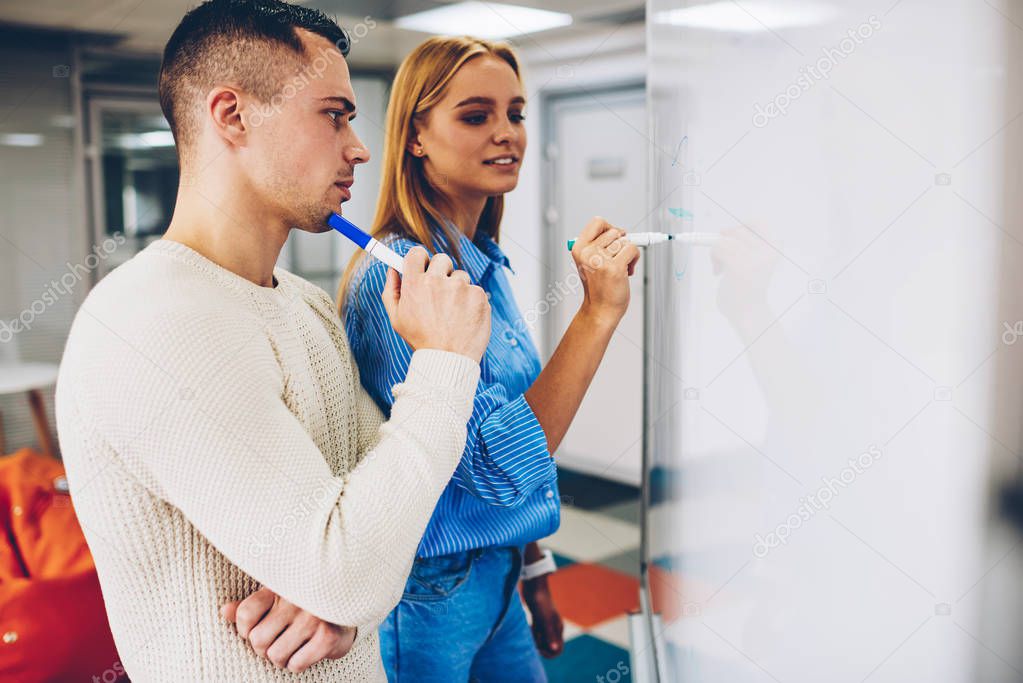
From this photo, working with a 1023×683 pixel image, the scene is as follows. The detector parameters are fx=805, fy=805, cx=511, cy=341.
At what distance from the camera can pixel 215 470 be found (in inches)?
23.2

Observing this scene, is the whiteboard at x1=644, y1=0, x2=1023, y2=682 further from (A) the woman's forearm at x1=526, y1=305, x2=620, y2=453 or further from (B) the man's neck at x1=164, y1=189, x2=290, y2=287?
(B) the man's neck at x1=164, y1=189, x2=290, y2=287

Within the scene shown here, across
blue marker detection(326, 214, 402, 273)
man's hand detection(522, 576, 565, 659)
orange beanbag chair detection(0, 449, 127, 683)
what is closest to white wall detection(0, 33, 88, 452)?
orange beanbag chair detection(0, 449, 127, 683)

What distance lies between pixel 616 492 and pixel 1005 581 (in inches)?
124

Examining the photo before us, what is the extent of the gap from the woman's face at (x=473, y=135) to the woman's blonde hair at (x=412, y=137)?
0.01 m

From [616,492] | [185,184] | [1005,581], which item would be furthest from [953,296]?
[616,492]

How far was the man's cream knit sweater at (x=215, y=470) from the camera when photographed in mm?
592

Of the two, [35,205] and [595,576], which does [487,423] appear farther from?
[35,205]

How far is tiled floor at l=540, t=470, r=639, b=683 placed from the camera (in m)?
2.15

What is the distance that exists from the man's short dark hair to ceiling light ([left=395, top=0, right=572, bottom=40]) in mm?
2364

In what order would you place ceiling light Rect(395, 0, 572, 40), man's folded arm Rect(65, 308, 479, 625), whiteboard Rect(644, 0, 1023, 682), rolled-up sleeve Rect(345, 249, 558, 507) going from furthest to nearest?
1. ceiling light Rect(395, 0, 572, 40)
2. rolled-up sleeve Rect(345, 249, 558, 507)
3. man's folded arm Rect(65, 308, 479, 625)
4. whiteboard Rect(644, 0, 1023, 682)

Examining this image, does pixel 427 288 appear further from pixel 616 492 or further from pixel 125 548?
pixel 616 492

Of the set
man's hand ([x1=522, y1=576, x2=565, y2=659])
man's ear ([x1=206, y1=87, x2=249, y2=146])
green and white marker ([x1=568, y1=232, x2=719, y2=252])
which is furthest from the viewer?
man's hand ([x1=522, y1=576, x2=565, y2=659])

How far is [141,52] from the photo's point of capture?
3.28m

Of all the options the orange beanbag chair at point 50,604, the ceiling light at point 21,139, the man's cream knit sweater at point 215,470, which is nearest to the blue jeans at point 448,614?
the man's cream knit sweater at point 215,470
